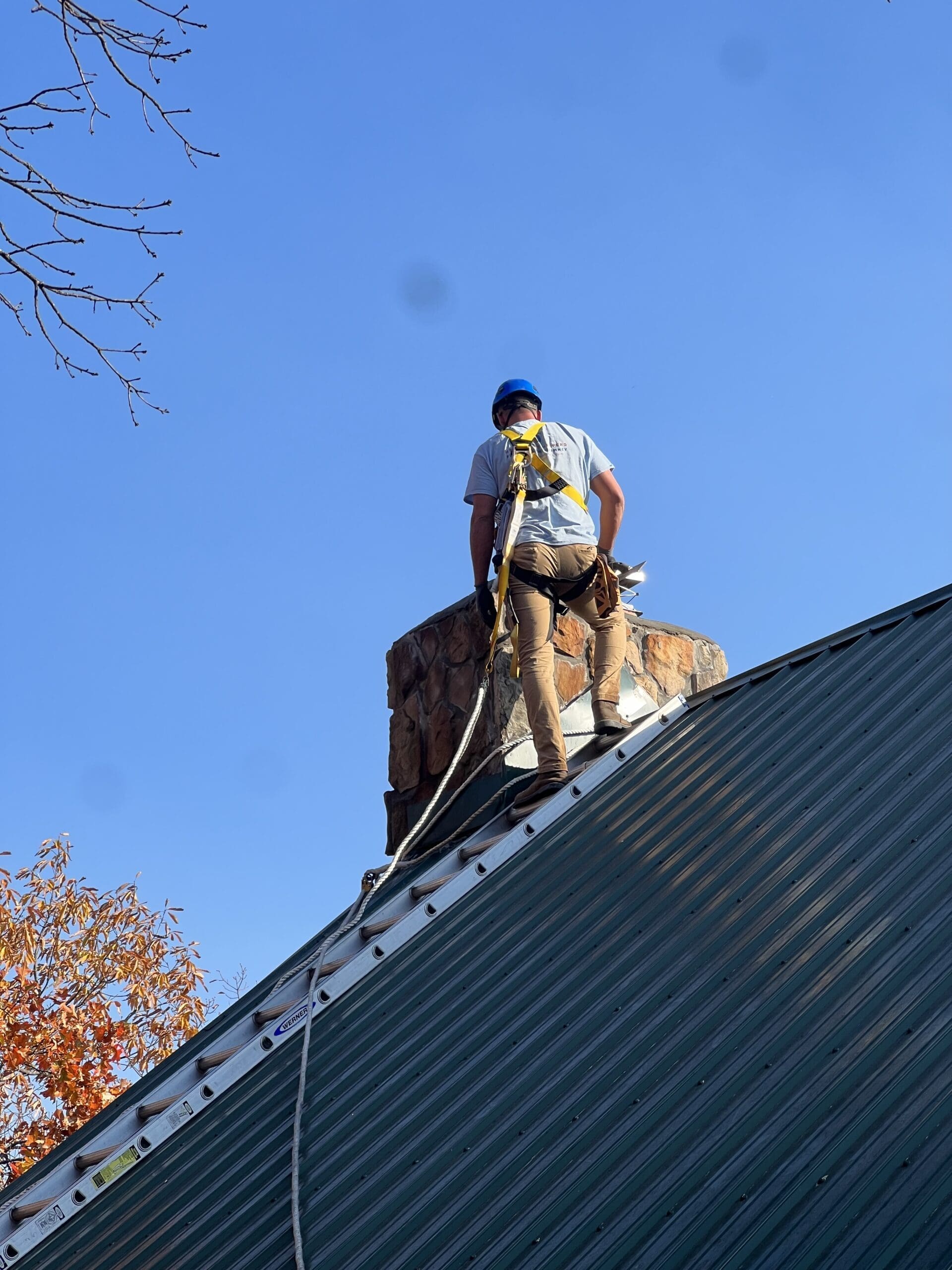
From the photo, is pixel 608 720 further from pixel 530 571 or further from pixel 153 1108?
pixel 153 1108

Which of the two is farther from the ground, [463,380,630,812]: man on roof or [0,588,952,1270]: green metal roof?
[463,380,630,812]: man on roof

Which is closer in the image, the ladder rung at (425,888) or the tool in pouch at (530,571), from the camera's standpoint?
the ladder rung at (425,888)

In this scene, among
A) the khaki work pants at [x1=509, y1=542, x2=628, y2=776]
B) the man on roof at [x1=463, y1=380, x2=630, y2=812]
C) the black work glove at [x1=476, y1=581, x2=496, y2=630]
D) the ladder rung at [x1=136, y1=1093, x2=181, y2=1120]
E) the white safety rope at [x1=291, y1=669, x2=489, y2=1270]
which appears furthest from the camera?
the black work glove at [x1=476, y1=581, x2=496, y2=630]

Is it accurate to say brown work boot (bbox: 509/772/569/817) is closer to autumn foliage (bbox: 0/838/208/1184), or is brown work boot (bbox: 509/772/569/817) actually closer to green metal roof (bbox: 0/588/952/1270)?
green metal roof (bbox: 0/588/952/1270)

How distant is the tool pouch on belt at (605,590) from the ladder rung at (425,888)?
183cm

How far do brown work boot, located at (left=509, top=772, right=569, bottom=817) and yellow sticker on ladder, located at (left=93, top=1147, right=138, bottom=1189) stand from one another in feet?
7.71

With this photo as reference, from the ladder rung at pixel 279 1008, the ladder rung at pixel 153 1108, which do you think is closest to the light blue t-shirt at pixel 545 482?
the ladder rung at pixel 279 1008

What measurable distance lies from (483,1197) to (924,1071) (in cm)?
126

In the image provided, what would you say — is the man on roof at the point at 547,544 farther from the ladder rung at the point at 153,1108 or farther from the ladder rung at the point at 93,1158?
the ladder rung at the point at 93,1158

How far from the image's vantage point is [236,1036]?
20.1 ft

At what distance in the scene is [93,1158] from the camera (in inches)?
225

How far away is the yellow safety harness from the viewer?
289 inches

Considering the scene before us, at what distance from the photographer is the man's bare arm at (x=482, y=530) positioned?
24.8 ft

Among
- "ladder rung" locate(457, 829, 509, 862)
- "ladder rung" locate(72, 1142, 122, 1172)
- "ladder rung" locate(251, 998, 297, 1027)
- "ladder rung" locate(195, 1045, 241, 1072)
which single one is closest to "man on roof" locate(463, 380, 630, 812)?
"ladder rung" locate(457, 829, 509, 862)
